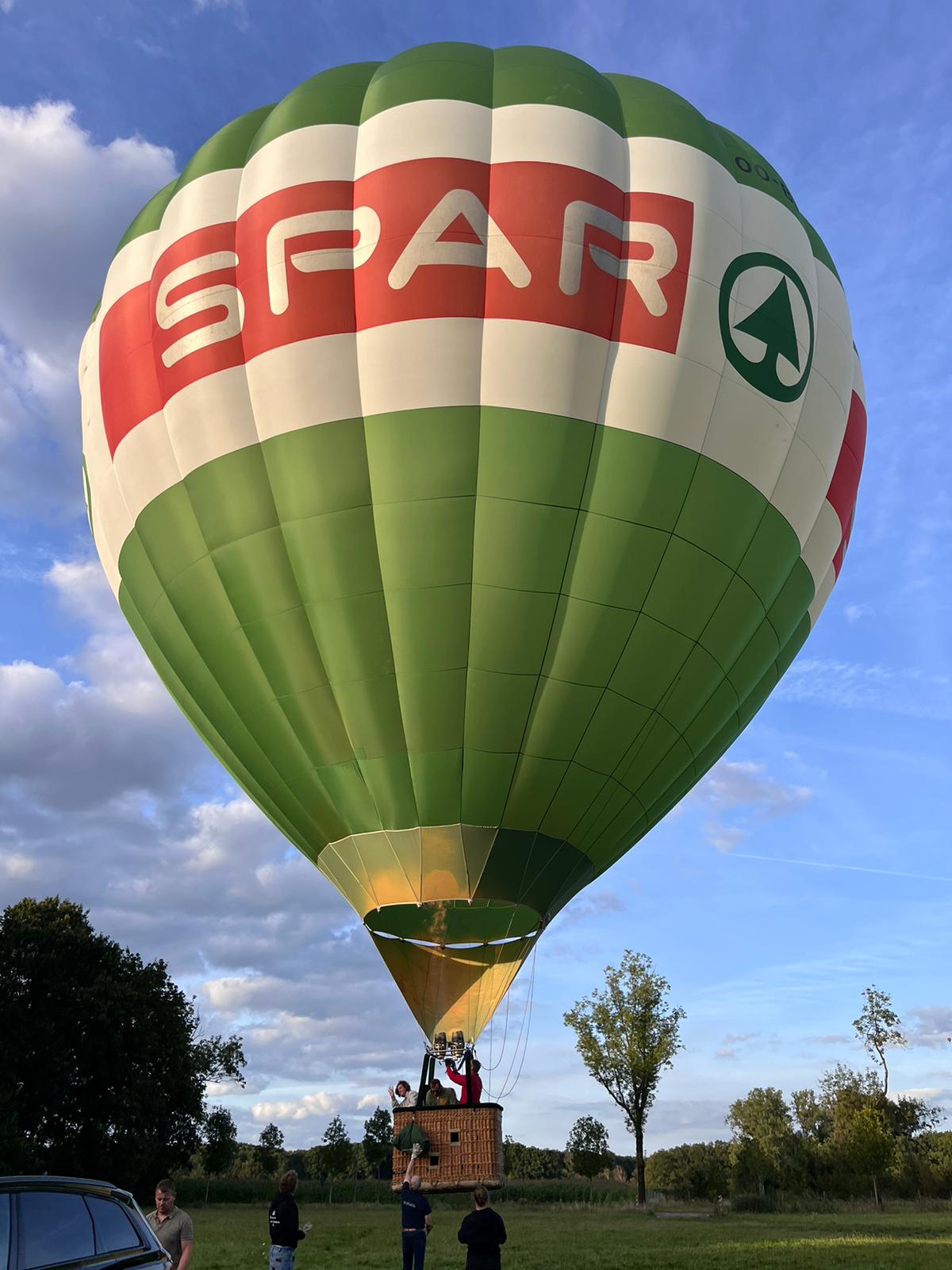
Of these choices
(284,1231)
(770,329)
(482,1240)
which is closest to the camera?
(482,1240)

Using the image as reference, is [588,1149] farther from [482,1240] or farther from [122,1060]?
[482,1240]

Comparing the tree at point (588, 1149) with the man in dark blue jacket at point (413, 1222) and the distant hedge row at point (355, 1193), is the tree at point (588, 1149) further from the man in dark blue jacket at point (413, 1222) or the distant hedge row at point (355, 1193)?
the man in dark blue jacket at point (413, 1222)

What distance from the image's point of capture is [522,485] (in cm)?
1162

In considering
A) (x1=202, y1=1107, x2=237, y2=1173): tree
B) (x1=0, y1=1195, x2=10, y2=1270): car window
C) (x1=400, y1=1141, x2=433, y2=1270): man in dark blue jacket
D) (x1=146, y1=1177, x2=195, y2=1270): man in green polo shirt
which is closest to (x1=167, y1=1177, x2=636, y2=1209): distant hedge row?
(x1=202, y1=1107, x2=237, y2=1173): tree

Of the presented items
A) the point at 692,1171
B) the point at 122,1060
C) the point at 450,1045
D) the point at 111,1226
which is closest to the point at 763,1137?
the point at 692,1171

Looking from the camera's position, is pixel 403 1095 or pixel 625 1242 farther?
pixel 625 1242

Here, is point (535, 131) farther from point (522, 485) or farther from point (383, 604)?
point (383, 604)

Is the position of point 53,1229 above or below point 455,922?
below

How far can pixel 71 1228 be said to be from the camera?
508 cm

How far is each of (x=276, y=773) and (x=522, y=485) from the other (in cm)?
450

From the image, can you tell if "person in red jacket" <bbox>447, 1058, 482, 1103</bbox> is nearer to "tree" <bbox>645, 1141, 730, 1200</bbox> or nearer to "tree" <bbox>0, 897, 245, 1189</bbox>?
"tree" <bbox>0, 897, 245, 1189</bbox>

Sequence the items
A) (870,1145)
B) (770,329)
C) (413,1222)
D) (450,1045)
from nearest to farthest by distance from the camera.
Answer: (413,1222)
(450,1045)
(770,329)
(870,1145)

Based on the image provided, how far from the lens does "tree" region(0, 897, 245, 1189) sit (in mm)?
28797

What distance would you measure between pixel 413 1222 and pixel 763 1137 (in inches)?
2084
